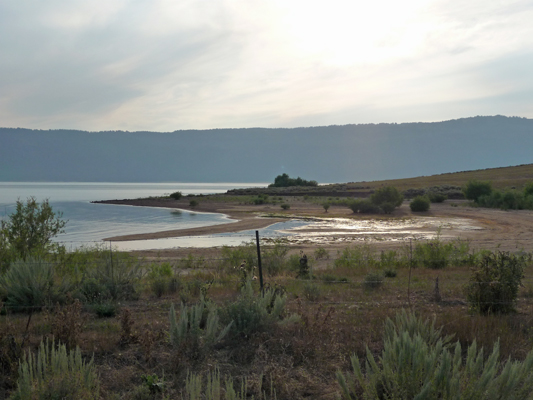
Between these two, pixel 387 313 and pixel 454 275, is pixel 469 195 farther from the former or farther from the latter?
pixel 387 313

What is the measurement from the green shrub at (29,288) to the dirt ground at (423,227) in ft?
39.4

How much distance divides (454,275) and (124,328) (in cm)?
992

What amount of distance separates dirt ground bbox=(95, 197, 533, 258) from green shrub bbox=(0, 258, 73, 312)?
1199 centimetres

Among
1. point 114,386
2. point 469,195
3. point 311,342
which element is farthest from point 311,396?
point 469,195

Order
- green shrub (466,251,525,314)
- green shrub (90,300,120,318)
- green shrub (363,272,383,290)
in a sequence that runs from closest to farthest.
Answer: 1. green shrub (466,251,525,314)
2. green shrub (90,300,120,318)
3. green shrub (363,272,383,290)

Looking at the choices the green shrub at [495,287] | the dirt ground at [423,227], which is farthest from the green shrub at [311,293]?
the dirt ground at [423,227]

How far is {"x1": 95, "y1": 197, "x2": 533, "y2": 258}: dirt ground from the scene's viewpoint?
2462 centimetres

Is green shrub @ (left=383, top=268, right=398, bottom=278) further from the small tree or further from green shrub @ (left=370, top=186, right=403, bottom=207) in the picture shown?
green shrub @ (left=370, top=186, right=403, bottom=207)

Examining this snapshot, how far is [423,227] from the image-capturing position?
117 ft

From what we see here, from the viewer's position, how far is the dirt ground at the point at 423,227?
24.6 metres

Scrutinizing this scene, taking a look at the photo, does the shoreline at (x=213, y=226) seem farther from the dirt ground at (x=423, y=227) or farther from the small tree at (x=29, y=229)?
the small tree at (x=29, y=229)

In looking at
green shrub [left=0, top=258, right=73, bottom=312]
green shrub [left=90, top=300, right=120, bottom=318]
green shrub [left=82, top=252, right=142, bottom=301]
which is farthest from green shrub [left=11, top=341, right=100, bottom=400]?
green shrub [left=82, top=252, right=142, bottom=301]

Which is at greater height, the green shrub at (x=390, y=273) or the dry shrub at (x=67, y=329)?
the dry shrub at (x=67, y=329)

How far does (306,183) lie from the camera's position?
111 metres
